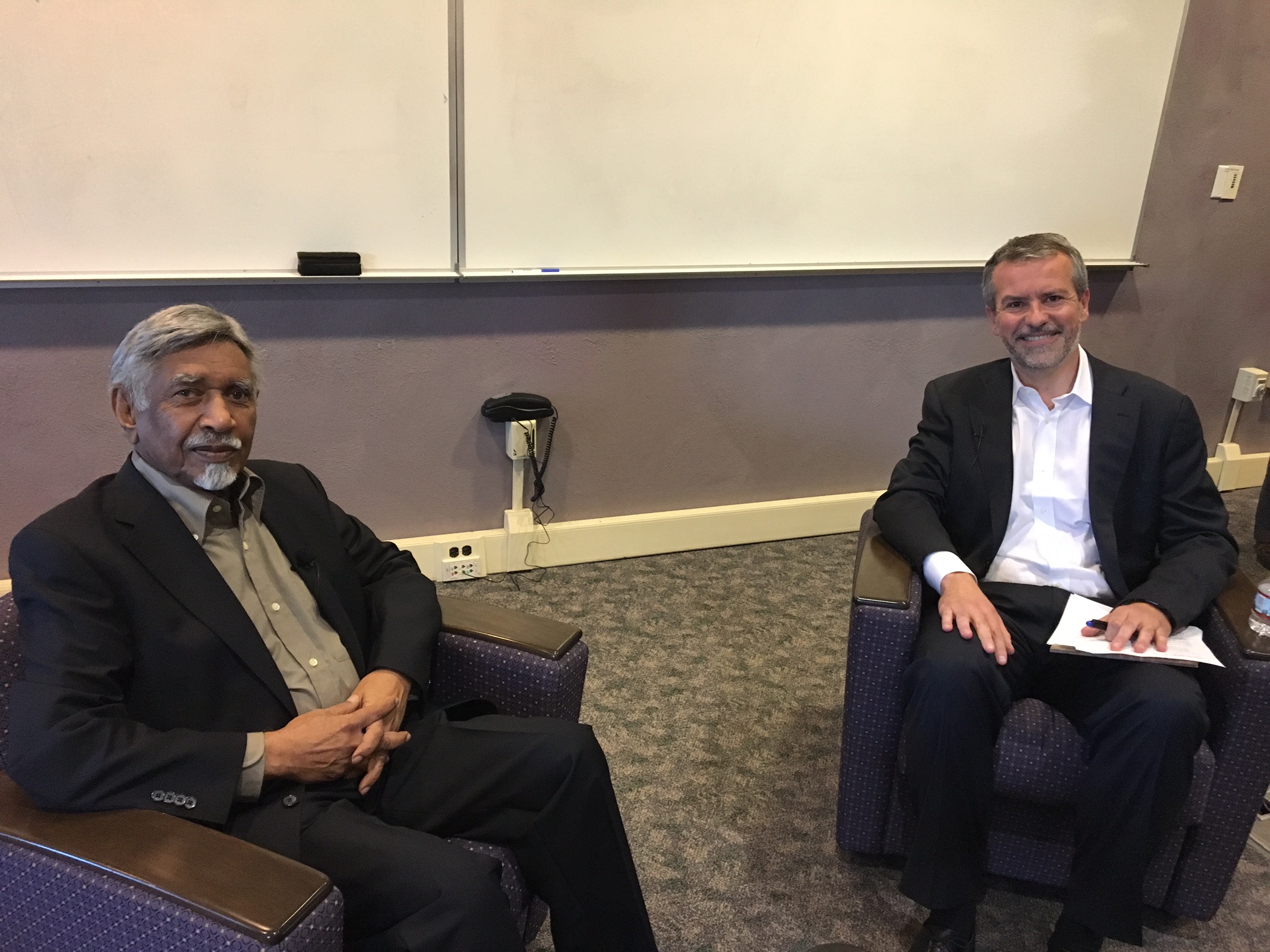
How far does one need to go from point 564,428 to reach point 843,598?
1026mm

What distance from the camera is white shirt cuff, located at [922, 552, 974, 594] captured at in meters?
1.89

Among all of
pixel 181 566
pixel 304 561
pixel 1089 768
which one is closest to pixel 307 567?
pixel 304 561

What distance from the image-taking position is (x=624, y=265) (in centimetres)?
290

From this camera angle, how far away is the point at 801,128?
9.68 feet

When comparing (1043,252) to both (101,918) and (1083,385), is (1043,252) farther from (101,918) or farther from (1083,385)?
(101,918)

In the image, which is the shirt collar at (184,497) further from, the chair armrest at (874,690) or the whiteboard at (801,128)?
the whiteboard at (801,128)

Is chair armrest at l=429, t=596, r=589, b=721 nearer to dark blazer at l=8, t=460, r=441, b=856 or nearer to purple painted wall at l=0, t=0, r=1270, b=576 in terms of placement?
dark blazer at l=8, t=460, r=441, b=856

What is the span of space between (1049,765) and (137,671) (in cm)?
146

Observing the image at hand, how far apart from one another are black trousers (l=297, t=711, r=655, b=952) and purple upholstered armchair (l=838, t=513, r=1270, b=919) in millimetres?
560

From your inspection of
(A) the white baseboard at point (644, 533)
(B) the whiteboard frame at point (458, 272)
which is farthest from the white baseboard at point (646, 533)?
(B) the whiteboard frame at point (458, 272)

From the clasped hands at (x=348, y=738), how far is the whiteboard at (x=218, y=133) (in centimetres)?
147

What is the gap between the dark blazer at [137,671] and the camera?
1.22 metres

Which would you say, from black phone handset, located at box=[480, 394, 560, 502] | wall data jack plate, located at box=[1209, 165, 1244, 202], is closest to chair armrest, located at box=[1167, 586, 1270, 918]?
black phone handset, located at box=[480, 394, 560, 502]

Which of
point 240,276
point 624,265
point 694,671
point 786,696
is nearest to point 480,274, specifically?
point 624,265
